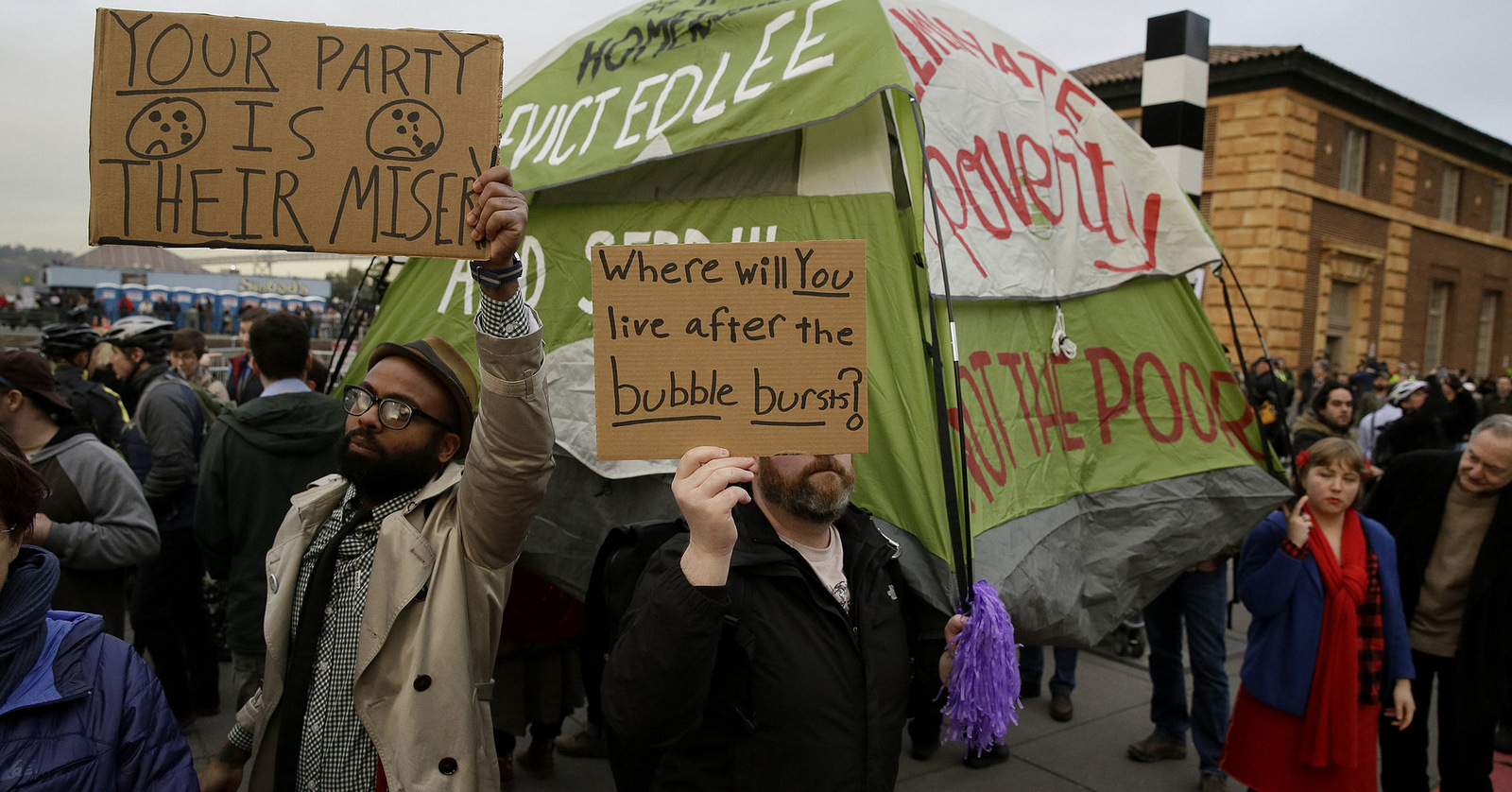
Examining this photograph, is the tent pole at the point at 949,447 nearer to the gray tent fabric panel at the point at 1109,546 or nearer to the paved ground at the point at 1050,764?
the gray tent fabric panel at the point at 1109,546

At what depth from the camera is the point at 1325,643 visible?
11.1 feet

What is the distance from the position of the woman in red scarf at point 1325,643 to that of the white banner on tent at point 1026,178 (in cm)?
115

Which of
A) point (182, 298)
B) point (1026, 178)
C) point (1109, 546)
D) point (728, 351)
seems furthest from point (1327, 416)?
point (182, 298)

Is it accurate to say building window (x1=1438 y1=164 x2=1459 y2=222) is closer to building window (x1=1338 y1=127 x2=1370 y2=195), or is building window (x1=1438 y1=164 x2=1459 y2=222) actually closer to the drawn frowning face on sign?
building window (x1=1338 y1=127 x2=1370 y2=195)

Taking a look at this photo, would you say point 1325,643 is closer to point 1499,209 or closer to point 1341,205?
point 1341,205

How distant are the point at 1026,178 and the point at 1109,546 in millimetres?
1501

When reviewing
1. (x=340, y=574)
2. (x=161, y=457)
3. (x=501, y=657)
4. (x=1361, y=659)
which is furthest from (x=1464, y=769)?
(x=161, y=457)

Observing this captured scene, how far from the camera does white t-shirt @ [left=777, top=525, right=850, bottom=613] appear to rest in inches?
89.1

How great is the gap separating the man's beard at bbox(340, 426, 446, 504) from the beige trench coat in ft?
0.27

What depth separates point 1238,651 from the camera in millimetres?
6125

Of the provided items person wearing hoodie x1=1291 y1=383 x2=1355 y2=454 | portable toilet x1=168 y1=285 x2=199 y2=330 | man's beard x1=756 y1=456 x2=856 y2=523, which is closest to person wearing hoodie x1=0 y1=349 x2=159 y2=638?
man's beard x1=756 y1=456 x2=856 y2=523

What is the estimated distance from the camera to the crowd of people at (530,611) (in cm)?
184

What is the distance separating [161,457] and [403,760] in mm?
3253

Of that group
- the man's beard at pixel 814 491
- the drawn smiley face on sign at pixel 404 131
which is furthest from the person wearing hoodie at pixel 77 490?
the man's beard at pixel 814 491
